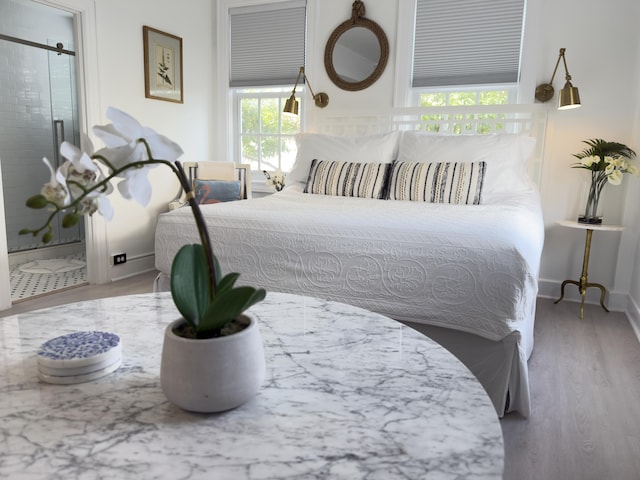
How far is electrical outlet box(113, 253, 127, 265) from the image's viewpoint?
3636 mm

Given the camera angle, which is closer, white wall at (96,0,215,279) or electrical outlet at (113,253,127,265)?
white wall at (96,0,215,279)

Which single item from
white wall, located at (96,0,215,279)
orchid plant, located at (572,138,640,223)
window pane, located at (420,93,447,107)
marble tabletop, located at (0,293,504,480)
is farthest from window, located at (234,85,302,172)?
marble tabletop, located at (0,293,504,480)

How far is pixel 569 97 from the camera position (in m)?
3.05

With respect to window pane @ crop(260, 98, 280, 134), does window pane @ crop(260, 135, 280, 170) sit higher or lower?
lower

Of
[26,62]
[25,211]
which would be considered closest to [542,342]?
[25,211]

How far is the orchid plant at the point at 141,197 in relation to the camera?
0.66m

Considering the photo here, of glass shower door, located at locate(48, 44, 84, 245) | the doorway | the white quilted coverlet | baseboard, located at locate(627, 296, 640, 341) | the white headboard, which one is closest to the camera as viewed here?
the white quilted coverlet

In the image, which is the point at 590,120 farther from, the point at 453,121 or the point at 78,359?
the point at 78,359

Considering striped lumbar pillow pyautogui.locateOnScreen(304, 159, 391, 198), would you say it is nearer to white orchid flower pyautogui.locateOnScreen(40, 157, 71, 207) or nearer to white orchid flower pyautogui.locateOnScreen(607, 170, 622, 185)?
white orchid flower pyautogui.locateOnScreen(607, 170, 622, 185)

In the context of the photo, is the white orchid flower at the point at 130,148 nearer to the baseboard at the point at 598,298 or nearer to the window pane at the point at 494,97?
the baseboard at the point at 598,298

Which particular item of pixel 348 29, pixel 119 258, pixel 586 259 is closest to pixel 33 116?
pixel 119 258

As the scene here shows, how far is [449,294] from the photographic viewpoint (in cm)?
176

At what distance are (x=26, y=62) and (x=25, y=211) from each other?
1383 mm

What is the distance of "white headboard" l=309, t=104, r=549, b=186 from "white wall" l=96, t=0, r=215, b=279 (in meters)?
1.18
